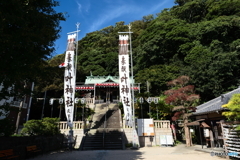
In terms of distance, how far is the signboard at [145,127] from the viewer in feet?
49.3

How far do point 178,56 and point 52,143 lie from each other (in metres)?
29.7

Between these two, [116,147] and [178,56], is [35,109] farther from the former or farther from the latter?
[178,56]

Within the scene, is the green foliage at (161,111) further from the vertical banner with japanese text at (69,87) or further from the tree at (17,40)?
the tree at (17,40)

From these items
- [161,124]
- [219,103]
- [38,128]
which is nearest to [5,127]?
[38,128]

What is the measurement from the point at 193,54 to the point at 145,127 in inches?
772

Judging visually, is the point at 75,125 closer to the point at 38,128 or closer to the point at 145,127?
the point at 38,128

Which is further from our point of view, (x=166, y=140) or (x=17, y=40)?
(x=166, y=140)

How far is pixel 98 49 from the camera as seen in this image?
49688 millimetres

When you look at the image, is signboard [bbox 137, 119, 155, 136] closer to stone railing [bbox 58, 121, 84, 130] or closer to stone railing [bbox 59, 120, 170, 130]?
stone railing [bbox 59, 120, 170, 130]

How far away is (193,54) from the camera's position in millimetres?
28750

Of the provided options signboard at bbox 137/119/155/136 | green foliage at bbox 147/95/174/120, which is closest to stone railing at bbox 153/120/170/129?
signboard at bbox 137/119/155/136

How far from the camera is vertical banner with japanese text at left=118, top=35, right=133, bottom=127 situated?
14023 millimetres

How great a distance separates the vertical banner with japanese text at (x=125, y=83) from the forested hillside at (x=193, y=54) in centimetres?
1174

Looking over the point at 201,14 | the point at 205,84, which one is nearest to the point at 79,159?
the point at 205,84
